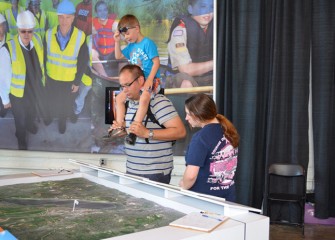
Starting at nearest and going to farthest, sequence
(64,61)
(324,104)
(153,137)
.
Result: 1. (153,137)
2. (324,104)
3. (64,61)

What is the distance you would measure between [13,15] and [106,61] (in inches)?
47.5

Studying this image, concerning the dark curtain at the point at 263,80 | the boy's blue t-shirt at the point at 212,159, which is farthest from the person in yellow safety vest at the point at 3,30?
the boy's blue t-shirt at the point at 212,159

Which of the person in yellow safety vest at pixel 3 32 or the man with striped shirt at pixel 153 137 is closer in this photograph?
the man with striped shirt at pixel 153 137

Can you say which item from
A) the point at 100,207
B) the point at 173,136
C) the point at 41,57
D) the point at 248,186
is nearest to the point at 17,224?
the point at 100,207

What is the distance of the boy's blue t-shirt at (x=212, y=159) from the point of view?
209 centimetres

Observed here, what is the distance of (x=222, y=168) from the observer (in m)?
2.14

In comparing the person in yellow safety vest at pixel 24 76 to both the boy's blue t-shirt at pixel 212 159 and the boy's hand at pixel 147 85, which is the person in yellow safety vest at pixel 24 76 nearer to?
the boy's hand at pixel 147 85

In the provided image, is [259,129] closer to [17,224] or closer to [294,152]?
[294,152]

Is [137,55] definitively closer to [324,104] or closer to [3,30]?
[324,104]

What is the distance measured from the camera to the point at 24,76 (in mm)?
4562

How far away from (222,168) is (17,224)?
3.49 feet

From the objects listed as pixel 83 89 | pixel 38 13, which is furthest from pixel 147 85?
pixel 38 13

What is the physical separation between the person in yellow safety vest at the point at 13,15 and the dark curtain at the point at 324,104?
3.21 metres

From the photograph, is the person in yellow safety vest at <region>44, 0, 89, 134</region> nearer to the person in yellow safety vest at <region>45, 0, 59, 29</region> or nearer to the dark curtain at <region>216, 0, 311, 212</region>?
the person in yellow safety vest at <region>45, 0, 59, 29</region>
